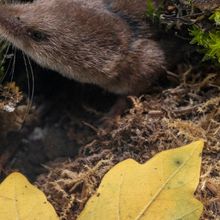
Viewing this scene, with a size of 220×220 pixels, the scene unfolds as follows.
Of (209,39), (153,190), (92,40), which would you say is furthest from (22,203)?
(209,39)

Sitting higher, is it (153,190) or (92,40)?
(92,40)

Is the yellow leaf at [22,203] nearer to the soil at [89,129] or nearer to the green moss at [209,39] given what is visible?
the soil at [89,129]

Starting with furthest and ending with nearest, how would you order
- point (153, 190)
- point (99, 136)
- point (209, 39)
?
1. point (99, 136)
2. point (209, 39)
3. point (153, 190)

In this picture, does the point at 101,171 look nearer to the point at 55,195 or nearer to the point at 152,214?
the point at 55,195

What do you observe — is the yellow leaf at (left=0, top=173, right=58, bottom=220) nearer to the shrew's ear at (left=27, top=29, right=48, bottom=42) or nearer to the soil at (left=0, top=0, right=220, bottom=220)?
the soil at (left=0, top=0, right=220, bottom=220)

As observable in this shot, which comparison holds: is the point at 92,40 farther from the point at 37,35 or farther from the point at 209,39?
the point at 209,39

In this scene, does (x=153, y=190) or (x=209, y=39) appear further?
(x=209, y=39)
